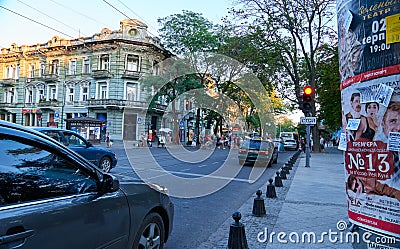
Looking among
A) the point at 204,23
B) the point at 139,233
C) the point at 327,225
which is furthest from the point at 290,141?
the point at 139,233

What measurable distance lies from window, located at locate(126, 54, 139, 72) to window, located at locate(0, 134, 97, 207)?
122 feet

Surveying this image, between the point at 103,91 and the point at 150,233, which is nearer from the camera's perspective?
the point at 150,233

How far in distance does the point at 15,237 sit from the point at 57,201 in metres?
0.44

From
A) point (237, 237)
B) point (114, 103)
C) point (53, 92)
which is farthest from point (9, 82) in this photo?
point (237, 237)

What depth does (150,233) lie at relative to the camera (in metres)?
3.28

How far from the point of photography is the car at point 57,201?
1947 millimetres

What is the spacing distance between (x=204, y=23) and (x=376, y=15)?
106ft

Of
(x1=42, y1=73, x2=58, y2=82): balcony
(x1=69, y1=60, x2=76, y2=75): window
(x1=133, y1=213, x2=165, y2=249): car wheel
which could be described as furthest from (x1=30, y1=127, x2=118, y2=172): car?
(x1=42, y1=73, x2=58, y2=82): balcony

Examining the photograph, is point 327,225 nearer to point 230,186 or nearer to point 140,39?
point 230,186

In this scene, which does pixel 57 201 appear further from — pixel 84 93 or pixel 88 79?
pixel 84 93

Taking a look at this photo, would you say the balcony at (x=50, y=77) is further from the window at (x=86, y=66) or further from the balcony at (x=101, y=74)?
the balcony at (x=101, y=74)

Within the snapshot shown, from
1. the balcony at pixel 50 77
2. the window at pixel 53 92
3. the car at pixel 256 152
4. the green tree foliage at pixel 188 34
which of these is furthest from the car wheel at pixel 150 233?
the window at pixel 53 92

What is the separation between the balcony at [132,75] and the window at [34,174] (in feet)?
120

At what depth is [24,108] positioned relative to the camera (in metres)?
42.8
